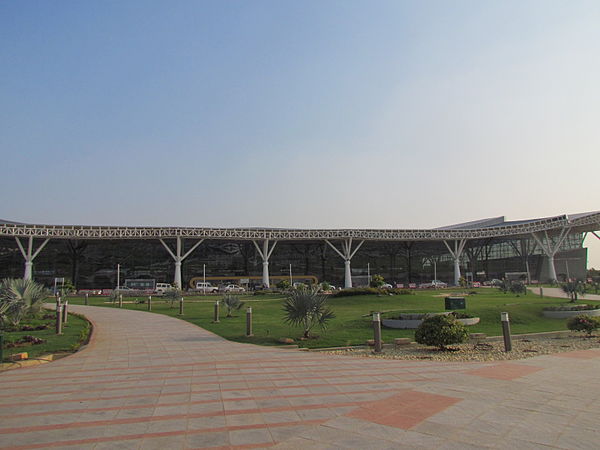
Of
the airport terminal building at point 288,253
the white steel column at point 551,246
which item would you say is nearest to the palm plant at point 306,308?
the airport terminal building at point 288,253

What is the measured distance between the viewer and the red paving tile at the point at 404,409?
6.28 metres

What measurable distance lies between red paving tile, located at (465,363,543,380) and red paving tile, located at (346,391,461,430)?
2.43 meters

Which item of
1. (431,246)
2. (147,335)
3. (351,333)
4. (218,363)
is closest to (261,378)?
(218,363)

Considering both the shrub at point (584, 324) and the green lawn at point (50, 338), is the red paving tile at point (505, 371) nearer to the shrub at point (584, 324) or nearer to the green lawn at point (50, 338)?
the shrub at point (584, 324)

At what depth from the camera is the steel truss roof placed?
61500 mm

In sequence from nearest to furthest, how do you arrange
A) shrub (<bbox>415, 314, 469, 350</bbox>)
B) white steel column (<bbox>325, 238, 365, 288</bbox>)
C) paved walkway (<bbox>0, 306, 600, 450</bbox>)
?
paved walkway (<bbox>0, 306, 600, 450</bbox>)
shrub (<bbox>415, 314, 469, 350</bbox>)
white steel column (<bbox>325, 238, 365, 288</bbox>)

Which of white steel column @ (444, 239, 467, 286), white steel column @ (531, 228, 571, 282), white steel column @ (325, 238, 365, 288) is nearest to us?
white steel column @ (325, 238, 365, 288)

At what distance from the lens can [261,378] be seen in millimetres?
9305

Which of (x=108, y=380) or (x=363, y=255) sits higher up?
(x=363, y=255)

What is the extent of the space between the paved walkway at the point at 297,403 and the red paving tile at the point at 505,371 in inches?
1.6

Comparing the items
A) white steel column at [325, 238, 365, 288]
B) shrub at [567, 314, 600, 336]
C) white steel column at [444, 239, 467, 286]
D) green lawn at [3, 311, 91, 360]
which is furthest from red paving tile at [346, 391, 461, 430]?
white steel column at [444, 239, 467, 286]

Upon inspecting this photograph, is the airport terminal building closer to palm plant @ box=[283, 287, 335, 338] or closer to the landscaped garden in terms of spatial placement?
the landscaped garden

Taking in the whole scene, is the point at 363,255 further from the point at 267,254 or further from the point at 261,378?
the point at 261,378

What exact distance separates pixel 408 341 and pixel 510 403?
779 centimetres
